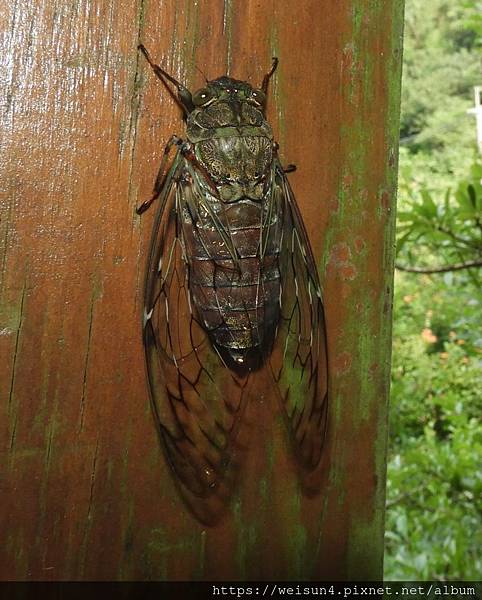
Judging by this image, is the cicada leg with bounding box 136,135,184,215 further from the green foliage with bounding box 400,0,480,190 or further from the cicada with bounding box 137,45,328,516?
the green foliage with bounding box 400,0,480,190

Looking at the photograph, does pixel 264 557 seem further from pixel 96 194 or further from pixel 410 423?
pixel 410 423

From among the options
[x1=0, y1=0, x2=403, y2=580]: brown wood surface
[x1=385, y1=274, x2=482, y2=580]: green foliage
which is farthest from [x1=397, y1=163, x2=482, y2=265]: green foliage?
[x1=0, y1=0, x2=403, y2=580]: brown wood surface

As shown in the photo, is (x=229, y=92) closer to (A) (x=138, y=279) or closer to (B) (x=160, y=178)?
(B) (x=160, y=178)

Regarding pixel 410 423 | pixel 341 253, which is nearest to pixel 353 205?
pixel 341 253

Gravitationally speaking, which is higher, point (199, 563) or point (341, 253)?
point (341, 253)

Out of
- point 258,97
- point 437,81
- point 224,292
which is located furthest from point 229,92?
point 437,81

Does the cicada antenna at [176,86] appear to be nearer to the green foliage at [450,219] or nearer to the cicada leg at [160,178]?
the cicada leg at [160,178]

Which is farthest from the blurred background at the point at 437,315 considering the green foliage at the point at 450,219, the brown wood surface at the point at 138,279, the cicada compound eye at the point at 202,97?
the cicada compound eye at the point at 202,97
